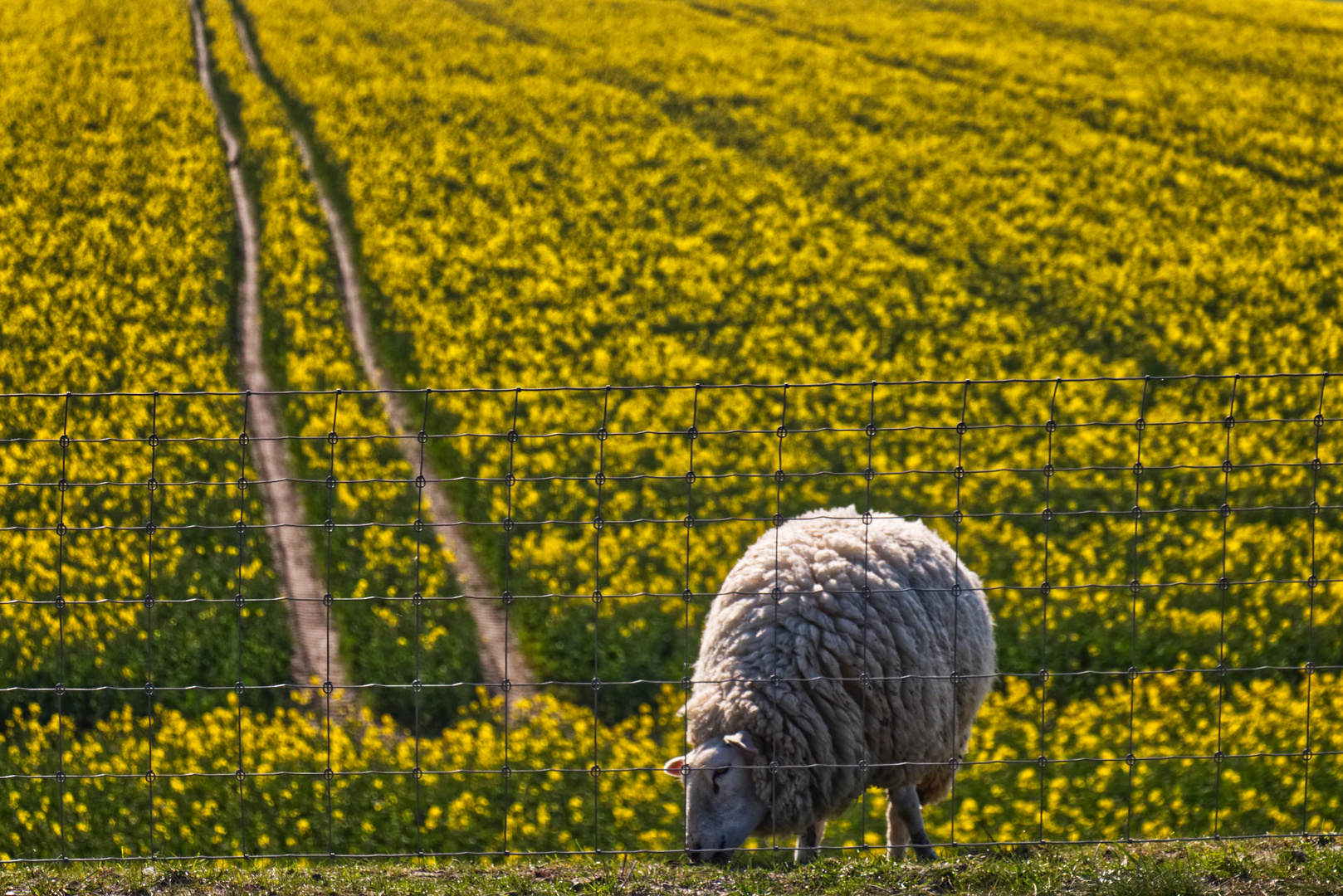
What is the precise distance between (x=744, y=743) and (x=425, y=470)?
34.9 ft

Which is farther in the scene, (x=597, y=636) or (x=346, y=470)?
(x=346, y=470)

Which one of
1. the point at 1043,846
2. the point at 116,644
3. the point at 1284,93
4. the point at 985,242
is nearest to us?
the point at 1043,846

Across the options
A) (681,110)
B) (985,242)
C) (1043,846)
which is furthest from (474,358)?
(1043,846)

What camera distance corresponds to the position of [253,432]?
59.2 feet

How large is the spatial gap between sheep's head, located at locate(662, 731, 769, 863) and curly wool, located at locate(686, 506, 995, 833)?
114 millimetres

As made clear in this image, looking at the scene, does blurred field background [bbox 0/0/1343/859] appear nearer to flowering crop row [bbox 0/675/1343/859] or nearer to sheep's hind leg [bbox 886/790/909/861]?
flowering crop row [bbox 0/675/1343/859]

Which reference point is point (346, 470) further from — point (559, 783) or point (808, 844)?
point (808, 844)

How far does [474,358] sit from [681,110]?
13.2m

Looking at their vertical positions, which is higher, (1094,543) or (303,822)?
(1094,543)

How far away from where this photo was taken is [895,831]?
7.92m

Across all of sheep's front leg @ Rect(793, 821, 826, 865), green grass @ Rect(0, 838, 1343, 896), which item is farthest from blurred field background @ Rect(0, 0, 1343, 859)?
sheep's front leg @ Rect(793, 821, 826, 865)

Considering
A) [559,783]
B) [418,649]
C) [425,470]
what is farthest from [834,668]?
[425,470]

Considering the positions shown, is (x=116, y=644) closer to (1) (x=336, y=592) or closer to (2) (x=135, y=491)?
(1) (x=336, y=592)

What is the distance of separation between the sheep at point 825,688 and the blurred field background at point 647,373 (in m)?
0.58
